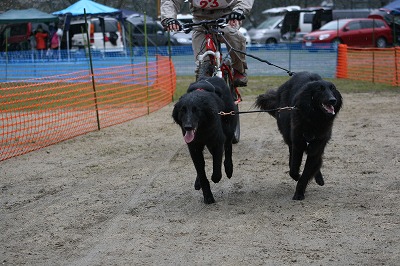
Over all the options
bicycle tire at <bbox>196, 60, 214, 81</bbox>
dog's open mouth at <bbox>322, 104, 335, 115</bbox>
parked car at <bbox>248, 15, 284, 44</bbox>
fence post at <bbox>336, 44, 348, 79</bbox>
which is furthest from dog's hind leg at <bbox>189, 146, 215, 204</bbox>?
parked car at <bbox>248, 15, 284, 44</bbox>

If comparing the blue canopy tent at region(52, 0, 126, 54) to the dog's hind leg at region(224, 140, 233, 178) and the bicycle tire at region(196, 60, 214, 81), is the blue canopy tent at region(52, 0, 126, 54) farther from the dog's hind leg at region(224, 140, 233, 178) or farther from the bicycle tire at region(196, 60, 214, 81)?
the dog's hind leg at region(224, 140, 233, 178)

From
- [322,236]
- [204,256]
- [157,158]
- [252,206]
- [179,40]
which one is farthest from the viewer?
[179,40]

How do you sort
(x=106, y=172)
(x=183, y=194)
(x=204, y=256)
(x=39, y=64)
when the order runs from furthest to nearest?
(x=39, y=64), (x=106, y=172), (x=183, y=194), (x=204, y=256)

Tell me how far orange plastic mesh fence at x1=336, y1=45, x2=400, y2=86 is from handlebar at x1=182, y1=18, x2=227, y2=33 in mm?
10511

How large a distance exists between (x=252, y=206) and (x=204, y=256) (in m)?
1.42

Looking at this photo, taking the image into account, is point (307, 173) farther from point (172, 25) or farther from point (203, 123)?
point (172, 25)

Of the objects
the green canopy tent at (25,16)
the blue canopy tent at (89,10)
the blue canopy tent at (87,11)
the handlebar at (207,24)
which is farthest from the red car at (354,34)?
the handlebar at (207,24)

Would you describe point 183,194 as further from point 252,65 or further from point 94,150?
point 252,65

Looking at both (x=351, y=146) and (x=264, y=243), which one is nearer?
(x=264, y=243)

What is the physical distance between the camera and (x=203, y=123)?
5.64 m

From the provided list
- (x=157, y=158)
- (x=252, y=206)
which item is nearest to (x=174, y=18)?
(x=157, y=158)

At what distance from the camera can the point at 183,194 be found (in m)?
6.27

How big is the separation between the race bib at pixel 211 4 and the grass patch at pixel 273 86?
791 cm

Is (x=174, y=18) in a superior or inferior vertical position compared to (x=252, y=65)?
superior
